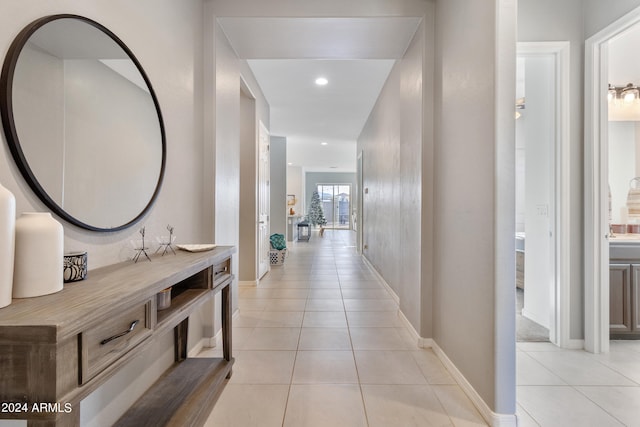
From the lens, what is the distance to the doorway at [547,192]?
239cm

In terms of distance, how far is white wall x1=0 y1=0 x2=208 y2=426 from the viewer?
1052 millimetres

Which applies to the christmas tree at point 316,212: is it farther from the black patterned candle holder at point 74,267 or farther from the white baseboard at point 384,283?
the black patterned candle holder at point 74,267

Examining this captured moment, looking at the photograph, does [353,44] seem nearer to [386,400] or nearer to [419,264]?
[419,264]

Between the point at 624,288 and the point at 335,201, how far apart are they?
45.1ft

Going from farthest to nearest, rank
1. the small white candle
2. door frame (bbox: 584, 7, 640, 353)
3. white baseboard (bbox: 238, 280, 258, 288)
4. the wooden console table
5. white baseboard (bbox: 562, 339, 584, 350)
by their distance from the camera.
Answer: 1. white baseboard (bbox: 238, 280, 258, 288)
2. the small white candle
3. white baseboard (bbox: 562, 339, 584, 350)
4. door frame (bbox: 584, 7, 640, 353)
5. the wooden console table

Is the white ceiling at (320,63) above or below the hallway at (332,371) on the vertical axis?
above

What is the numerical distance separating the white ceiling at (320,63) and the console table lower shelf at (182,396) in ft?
8.42

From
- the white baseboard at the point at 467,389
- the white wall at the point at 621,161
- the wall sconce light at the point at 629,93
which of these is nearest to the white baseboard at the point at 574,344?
the white baseboard at the point at 467,389

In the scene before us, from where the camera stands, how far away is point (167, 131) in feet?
6.30

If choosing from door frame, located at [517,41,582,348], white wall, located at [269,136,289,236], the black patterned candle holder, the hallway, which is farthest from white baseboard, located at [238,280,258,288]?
door frame, located at [517,41,582,348]

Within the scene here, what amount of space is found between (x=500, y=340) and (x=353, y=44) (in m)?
2.55

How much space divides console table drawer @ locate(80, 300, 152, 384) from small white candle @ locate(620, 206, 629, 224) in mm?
4021

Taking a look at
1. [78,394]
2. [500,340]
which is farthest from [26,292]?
[500,340]

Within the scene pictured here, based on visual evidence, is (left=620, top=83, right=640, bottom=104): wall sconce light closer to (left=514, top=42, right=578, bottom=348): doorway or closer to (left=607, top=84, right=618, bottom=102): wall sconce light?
(left=607, top=84, right=618, bottom=102): wall sconce light
